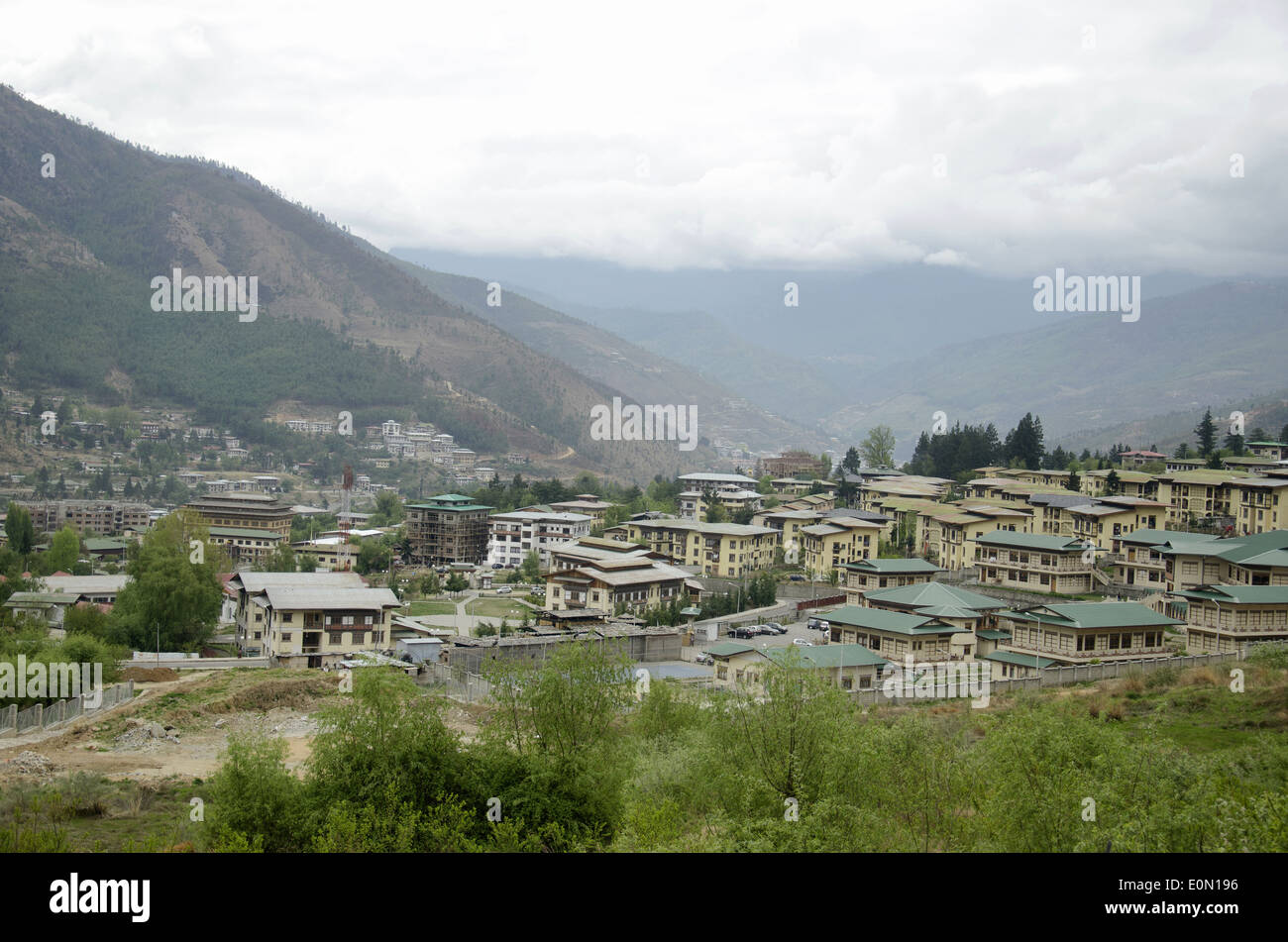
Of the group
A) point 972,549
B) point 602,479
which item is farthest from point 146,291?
point 972,549

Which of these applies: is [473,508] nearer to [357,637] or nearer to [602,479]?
[357,637]

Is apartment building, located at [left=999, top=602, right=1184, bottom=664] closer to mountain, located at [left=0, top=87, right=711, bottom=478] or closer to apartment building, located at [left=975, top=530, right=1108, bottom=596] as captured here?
apartment building, located at [left=975, top=530, right=1108, bottom=596]

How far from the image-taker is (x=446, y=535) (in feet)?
206

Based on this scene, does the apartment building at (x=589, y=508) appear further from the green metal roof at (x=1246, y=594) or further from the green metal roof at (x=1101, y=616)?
the green metal roof at (x=1246, y=594)

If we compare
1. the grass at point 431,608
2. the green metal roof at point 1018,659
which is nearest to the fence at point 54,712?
the grass at point 431,608

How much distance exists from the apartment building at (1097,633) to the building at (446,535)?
3820 centimetres

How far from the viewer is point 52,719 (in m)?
26.1

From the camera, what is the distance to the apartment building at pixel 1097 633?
98.5 feet

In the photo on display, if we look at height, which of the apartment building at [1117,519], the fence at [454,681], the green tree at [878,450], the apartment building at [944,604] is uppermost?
the green tree at [878,450]

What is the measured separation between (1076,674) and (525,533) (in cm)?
3814

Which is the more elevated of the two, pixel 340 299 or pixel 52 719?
pixel 340 299


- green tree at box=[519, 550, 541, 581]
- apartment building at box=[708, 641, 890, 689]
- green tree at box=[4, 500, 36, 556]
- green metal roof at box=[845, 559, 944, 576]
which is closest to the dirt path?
apartment building at box=[708, 641, 890, 689]
